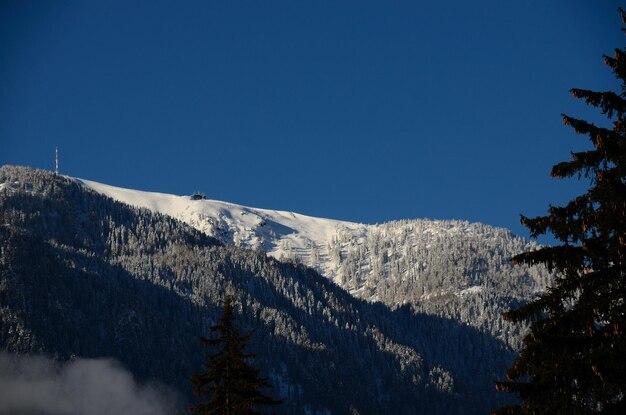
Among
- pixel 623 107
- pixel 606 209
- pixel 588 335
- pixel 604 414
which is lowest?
pixel 604 414

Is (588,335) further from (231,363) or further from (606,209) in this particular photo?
(231,363)

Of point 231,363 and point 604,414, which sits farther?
point 231,363

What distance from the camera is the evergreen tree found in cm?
2040

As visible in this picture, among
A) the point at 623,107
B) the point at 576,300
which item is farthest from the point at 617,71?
the point at 576,300

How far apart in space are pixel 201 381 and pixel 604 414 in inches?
721

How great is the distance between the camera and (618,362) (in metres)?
20.3

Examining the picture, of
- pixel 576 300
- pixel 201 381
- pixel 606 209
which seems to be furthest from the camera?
pixel 201 381

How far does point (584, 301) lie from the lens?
21.3 m

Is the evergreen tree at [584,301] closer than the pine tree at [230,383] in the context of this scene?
Yes

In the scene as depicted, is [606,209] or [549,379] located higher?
[606,209]

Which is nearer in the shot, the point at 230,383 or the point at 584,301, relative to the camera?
the point at 584,301

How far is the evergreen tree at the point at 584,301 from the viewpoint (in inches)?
803

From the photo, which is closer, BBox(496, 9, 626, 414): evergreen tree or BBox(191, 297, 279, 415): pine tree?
BBox(496, 9, 626, 414): evergreen tree

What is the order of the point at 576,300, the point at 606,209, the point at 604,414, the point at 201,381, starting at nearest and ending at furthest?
the point at 604,414, the point at 606,209, the point at 576,300, the point at 201,381
